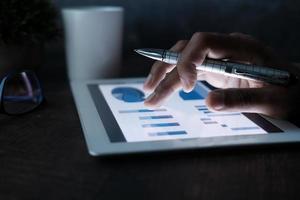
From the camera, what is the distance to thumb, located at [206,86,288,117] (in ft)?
1.74

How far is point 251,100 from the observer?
55 centimetres

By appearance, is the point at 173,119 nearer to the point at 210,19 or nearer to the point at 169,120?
the point at 169,120

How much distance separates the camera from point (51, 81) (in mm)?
804

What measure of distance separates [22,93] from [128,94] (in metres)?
0.17

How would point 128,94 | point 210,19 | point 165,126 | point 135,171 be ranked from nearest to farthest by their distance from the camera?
point 135,171, point 165,126, point 128,94, point 210,19

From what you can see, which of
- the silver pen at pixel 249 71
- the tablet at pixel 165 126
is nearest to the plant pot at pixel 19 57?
the tablet at pixel 165 126

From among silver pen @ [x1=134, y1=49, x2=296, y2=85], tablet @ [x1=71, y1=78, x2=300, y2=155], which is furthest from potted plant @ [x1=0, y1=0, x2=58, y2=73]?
silver pen @ [x1=134, y1=49, x2=296, y2=85]

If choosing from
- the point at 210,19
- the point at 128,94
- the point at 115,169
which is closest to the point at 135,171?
the point at 115,169

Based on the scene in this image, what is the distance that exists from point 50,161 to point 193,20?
23.5 inches

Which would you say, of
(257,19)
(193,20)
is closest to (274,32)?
(257,19)

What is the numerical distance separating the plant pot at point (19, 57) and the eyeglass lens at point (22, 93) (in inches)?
1.5

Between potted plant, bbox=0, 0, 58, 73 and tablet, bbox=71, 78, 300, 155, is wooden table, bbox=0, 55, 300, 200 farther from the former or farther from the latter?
potted plant, bbox=0, 0, 58, 73

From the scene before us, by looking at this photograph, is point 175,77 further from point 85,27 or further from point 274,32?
point 274,32

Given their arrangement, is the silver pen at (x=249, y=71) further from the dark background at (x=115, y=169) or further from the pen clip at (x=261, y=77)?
the dark background at (x=115, y=169)
